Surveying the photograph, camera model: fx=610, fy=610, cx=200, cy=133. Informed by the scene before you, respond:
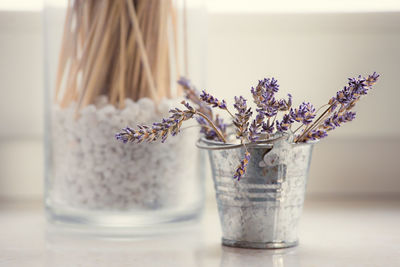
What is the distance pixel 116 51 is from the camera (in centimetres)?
66

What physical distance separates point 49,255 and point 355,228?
0.34 m

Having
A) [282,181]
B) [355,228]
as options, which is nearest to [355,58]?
[355,228]

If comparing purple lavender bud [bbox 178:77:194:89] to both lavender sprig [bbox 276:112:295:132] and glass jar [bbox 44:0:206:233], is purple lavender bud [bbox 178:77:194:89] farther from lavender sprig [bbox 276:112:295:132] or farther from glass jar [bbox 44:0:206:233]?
lavender sprig [bbox 276:112:295:132]

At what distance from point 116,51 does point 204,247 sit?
23 cm

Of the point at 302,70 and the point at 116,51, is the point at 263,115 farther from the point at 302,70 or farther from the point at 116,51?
the point at 302,70

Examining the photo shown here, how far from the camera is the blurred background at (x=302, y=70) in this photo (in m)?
0.93

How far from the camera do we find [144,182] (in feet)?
2.16

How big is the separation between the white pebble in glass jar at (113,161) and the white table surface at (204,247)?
45mm

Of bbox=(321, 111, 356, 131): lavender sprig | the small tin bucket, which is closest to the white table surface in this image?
the small tin bucket

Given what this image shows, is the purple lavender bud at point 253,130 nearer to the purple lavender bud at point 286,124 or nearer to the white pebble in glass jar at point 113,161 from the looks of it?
the purple lavender bud at point 286,124

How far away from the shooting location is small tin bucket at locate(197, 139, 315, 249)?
0.56 metres

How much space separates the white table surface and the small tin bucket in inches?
0.6

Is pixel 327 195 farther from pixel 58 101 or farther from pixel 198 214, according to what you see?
pixel 58 101

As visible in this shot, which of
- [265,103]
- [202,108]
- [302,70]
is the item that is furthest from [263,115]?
[302,70]
